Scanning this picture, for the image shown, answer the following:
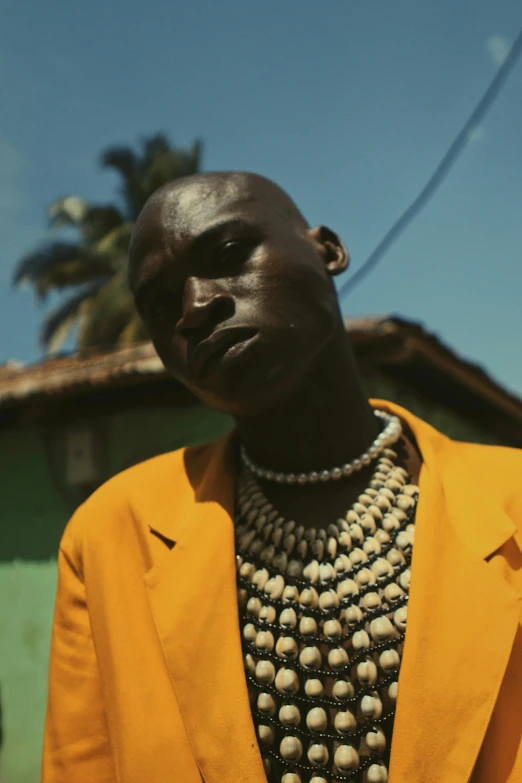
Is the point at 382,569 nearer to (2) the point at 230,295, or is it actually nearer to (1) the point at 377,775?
(1) the point at 377,775

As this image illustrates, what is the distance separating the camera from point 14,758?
5316 millimetres

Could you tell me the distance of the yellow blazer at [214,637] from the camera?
4.16 feet

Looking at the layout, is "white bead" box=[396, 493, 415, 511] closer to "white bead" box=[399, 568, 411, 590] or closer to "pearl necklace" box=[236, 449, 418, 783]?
"pearl necklace" box=[236, 449, 418, 783]

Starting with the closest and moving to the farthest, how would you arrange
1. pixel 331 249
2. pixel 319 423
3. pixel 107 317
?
pixel 319 423, pixel 331 249, pixel 107 317

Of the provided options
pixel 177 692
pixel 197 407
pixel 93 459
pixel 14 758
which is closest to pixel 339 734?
pixel 177 692

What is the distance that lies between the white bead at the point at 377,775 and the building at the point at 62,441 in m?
3.66

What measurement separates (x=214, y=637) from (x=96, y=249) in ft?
50.7

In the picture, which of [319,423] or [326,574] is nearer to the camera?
[326,574]

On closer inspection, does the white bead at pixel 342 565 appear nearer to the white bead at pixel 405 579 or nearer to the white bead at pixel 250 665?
the white bead at pixel 405 579

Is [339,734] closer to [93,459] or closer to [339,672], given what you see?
[339,672]

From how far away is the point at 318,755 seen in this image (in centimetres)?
136

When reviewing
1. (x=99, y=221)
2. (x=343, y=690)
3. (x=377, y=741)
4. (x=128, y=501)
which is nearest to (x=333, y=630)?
(x=343, y=690)

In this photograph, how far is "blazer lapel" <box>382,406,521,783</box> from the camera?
1.25 meters

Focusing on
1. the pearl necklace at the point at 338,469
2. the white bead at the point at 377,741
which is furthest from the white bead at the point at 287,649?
the pearl necklace at the point at 338,469
